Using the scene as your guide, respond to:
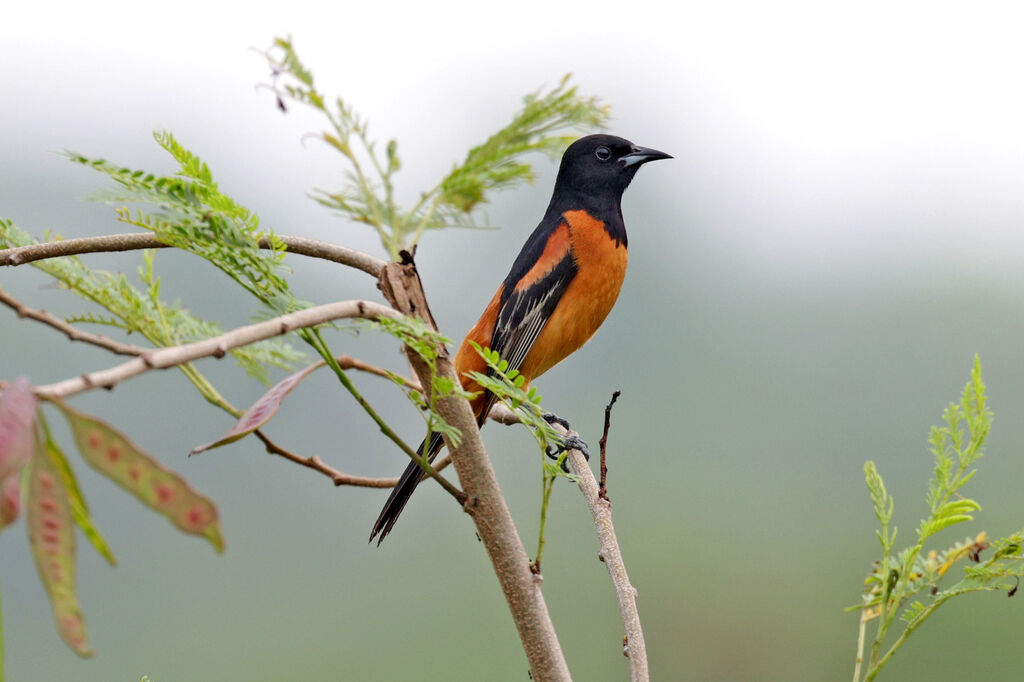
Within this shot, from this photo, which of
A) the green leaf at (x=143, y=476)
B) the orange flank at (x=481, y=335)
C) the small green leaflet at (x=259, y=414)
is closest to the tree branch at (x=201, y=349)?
the green leaf at (x=143, y=476)

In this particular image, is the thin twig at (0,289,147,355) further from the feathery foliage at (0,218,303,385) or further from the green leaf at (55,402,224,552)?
the green leaf at (55,402,224,552)

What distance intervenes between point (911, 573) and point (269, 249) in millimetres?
983

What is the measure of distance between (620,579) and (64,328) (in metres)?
0.87

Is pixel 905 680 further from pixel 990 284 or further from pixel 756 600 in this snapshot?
pixel 990 284

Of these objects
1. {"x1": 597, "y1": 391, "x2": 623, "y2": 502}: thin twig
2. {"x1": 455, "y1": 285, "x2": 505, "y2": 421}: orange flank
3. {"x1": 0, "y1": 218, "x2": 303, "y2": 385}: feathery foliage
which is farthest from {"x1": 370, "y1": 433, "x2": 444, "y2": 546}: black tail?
{"x1": 455, "y1": 285, "x2": 505, "y2": 421}: orange flank

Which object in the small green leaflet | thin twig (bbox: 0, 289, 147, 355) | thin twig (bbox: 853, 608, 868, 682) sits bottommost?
thin twig (bbox: 853, 608, 868, 682)

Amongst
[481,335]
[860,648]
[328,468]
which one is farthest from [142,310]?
[481,335]

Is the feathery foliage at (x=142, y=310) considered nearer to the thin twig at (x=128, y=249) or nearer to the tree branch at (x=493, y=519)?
the thin twig at (x=128, y=249)

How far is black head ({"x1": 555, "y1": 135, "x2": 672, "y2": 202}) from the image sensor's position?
4000mm

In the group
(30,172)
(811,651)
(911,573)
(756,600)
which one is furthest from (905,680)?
(30,172)

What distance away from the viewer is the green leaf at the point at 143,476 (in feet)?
2.16

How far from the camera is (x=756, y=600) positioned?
40188mm

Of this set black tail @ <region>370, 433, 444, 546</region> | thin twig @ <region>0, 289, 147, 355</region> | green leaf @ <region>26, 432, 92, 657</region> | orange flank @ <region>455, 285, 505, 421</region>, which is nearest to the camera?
green leaf @ <region>26, 432, 92, 657</region>

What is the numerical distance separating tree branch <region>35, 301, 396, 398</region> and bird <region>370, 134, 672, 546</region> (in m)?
1.83
